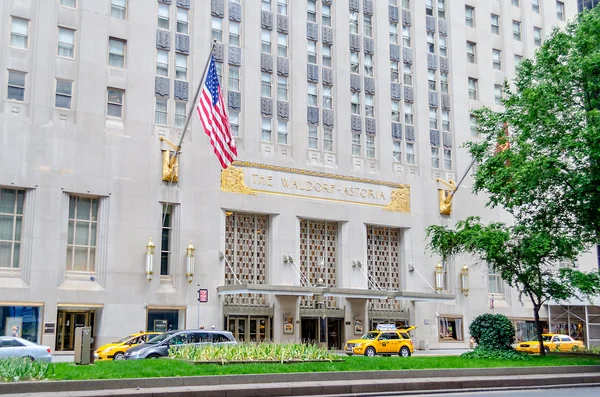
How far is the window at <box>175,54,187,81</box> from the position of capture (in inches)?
1796

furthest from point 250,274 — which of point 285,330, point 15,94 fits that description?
point 15,94

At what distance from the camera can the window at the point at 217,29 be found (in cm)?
4744

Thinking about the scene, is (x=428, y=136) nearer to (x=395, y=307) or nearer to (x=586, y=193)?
(x=395, y=307)

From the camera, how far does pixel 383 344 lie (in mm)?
40750

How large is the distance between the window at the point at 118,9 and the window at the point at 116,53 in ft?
5.38

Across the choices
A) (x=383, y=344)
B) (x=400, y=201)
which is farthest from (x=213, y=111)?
(x=400, y=201)

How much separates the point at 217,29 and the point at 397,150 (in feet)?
54.2

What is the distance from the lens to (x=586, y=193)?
A: 34.6 m

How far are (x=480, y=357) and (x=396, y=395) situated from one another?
10738 mm

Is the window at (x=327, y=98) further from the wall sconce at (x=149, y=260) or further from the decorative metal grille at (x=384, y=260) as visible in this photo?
the wall sconce at (x=149, y=260)

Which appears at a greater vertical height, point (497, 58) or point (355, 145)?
point (497, 58)

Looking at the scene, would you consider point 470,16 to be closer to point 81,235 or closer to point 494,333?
point 494,333

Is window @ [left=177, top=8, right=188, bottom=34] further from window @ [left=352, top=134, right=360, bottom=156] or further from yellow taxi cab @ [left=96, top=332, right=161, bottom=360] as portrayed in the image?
yellow taxi cab @ [left=96, top=332, right=161, bottom=360]

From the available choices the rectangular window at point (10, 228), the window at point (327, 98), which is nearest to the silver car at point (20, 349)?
the rectangular window at point (10, 228)
